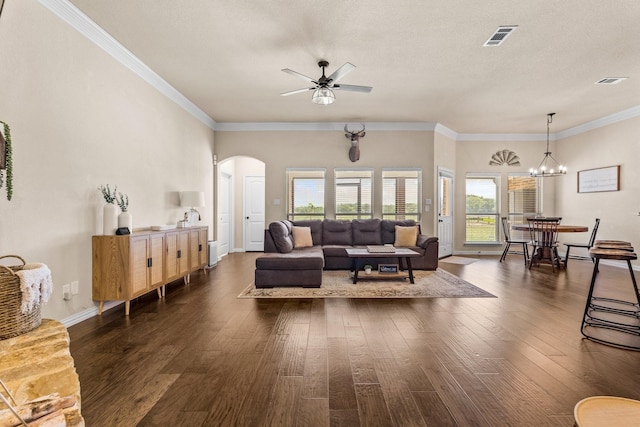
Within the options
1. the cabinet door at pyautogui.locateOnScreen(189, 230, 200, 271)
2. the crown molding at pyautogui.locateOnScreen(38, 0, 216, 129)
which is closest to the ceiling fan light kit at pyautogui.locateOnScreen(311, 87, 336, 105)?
the crown molding at pyautogui.locateOnScreen(38, 0, 216, 129)

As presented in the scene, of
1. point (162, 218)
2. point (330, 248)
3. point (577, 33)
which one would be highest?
point (577, 33)

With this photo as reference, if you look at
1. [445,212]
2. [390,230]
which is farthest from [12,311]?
[445,212]

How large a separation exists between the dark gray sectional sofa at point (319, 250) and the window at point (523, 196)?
350cm

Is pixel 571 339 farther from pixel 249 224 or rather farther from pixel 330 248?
pixel 249 224

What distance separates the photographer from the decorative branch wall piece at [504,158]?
8172mm

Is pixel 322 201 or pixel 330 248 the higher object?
pixel 322 201

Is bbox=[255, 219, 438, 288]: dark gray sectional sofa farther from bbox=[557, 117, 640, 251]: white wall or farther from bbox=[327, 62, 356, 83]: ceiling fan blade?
bbox=[557, 117, 640, 251]: white wall

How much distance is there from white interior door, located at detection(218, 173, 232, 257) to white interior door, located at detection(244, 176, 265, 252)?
52 centimetres

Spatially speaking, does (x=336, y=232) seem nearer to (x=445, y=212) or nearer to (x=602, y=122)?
(x=445, y=212)

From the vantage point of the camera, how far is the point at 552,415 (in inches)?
68.8

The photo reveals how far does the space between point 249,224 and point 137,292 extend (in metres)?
5.18

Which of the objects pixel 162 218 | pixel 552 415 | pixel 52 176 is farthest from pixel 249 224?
pixel 552 415

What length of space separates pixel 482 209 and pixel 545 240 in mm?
2161

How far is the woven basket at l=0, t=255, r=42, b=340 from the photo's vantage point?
1834 mm
